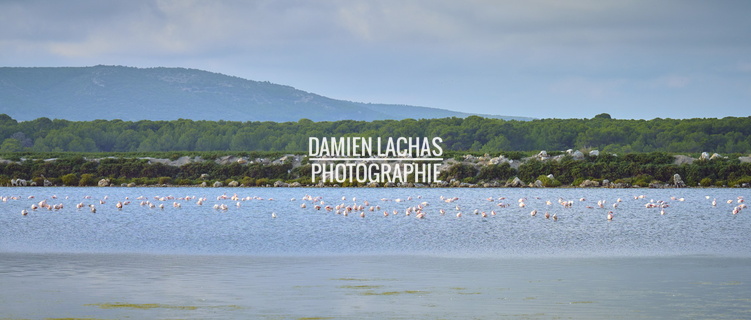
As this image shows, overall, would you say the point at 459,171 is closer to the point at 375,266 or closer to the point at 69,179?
the point at 69,179

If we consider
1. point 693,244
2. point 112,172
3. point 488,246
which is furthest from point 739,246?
point 112,172

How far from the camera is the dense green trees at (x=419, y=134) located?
88.9 meters

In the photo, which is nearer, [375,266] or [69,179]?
[375,266]

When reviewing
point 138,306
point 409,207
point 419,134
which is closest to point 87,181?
point 409,207

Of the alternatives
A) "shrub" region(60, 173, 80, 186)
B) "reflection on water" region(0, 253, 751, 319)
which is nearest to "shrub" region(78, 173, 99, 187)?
"shrub" region(60, 173, 80, 186)

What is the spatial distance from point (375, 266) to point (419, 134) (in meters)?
84.9

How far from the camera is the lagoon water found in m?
11.6

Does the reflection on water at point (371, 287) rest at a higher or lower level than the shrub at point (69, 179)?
lower

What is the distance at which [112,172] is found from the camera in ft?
228

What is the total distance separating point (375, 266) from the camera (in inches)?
645

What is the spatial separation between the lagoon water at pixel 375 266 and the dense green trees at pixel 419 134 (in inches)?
2332

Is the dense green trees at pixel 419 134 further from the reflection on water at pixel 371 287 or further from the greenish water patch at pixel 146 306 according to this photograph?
the greenish water patch at pixel 146 306

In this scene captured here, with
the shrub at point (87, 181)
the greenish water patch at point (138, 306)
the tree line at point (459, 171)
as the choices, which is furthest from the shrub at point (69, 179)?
the greenish water patch at point (138, 306)

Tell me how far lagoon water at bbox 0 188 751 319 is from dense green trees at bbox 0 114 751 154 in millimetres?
59228
